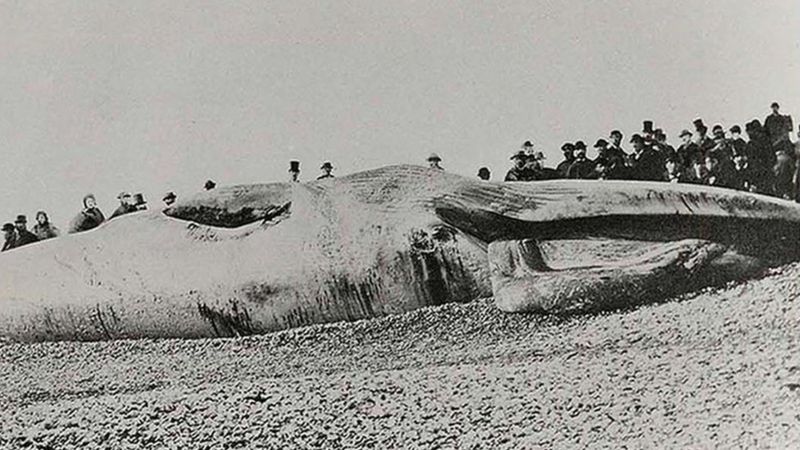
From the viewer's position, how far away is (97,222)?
360 cm

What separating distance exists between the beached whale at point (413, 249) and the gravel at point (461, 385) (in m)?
0.07

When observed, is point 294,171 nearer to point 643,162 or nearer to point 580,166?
point 580,166

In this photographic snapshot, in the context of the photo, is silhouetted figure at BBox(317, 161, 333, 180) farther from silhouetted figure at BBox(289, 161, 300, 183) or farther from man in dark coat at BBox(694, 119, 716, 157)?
man in dark coat at BBox(694, 119, 716, 157)

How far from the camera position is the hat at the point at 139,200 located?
138 inches

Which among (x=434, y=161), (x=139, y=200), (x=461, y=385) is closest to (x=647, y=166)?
(x=434, y=161)

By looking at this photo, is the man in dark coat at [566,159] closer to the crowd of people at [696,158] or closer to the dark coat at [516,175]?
the crowd of people at [696,158]

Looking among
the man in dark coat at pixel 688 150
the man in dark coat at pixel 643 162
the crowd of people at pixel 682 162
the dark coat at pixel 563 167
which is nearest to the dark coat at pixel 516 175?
the crowd of people at pixel 682 162

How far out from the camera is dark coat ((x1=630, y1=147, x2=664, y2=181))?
346cm

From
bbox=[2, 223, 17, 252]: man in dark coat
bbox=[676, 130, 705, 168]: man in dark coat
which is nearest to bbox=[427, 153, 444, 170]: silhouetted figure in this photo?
bbox=[676, 130, 705, 168]: man in dark coat

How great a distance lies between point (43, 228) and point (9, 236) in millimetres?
134

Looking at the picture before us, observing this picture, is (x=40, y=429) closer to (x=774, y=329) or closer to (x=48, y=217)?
(x=48, y=217)

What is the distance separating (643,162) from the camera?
3.46m

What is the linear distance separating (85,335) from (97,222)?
38cm

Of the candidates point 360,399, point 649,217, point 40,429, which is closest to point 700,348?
point 649,217
